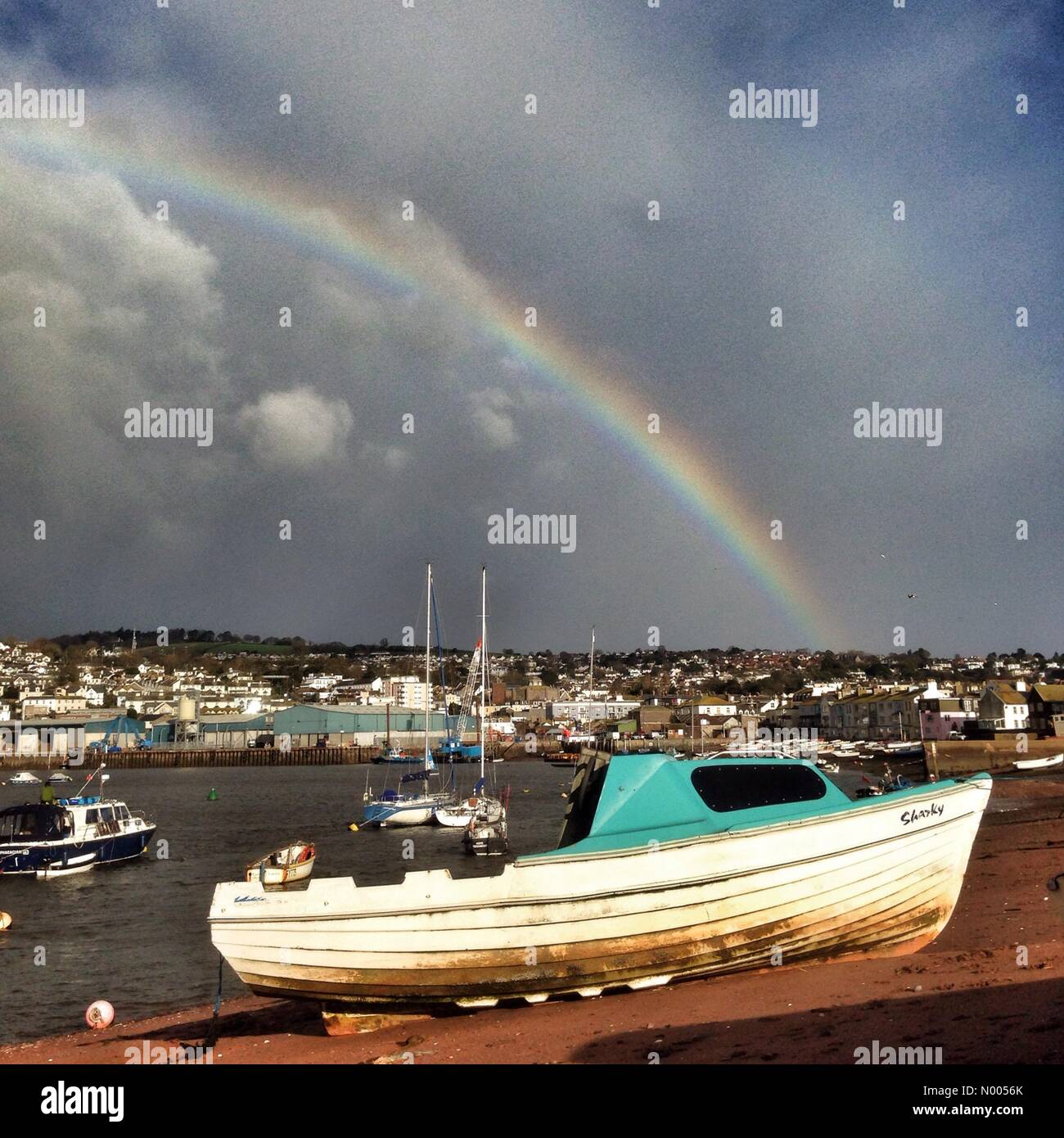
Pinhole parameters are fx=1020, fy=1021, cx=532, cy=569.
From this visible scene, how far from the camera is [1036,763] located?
81375mm

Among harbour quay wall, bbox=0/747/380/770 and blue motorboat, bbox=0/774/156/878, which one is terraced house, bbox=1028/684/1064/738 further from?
blue motorboat, bbox=0/774/156/878

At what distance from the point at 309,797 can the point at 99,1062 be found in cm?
7660

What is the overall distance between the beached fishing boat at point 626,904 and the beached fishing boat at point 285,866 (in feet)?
73.3

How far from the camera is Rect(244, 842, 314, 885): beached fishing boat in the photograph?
3428 centimetres

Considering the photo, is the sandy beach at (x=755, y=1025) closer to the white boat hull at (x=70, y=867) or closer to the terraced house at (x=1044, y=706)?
the white boat hull at (x=70, y=867)

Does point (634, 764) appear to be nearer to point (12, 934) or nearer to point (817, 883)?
point (817, 883)

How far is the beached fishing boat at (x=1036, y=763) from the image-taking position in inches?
3152

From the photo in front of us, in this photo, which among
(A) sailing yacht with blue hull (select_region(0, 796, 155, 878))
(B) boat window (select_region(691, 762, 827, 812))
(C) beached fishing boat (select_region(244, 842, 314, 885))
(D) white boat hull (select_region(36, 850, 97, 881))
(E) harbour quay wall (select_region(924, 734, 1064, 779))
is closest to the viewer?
(B) boat window (select_region(691, 762, 827, 812))

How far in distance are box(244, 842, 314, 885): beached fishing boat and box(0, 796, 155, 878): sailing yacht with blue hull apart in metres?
8.67

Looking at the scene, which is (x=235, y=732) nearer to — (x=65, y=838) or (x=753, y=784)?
(x=65, y=838)

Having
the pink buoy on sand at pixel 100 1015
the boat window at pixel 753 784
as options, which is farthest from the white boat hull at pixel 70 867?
the boat window at pixel 753 784

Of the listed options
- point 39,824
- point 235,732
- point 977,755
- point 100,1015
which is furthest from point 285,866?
point 235,732

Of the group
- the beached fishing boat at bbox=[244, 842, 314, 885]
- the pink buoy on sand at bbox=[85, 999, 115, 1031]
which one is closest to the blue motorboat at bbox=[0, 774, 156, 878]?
the beached fishing boat at bbox=[244, 842, 314, 885]
